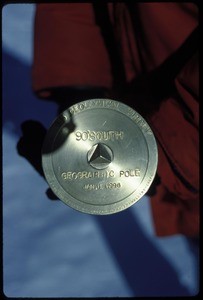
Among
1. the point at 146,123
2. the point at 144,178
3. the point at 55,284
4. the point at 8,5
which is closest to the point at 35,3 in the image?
the point at 8,5

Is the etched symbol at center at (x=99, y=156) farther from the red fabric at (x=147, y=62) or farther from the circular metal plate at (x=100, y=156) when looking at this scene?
the red fabric at (x=147, y=62)

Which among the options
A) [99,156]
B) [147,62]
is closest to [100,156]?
[99,156]

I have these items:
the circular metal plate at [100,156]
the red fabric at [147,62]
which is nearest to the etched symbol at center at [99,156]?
the circular metal plate at [100,156]

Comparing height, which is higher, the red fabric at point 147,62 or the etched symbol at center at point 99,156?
the red fabric at point 147,62

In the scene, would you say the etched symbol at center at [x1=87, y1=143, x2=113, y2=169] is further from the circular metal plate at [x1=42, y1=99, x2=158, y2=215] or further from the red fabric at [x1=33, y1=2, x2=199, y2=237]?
the red fabric at [x1=33, y1=2, x2=199, y2=237]

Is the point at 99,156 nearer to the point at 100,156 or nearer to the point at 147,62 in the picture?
the point at 100,156

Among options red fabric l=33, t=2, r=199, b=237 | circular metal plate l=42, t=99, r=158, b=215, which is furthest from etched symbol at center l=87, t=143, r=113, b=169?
red fabric l=33, t=2, r=199, b=237

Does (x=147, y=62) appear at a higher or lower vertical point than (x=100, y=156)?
higher
